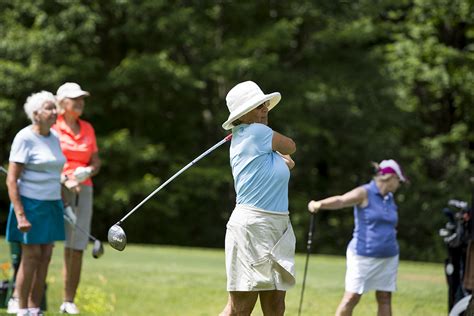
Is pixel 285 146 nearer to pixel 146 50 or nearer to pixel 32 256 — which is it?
pixel 32 256

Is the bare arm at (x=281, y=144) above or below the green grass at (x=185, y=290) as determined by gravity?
above

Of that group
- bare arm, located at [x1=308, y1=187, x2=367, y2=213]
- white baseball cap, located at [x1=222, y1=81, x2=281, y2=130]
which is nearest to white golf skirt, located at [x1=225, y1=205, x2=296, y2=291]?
white baseball cap, located at [x1=222, y1=81, x2=281, y2=130]

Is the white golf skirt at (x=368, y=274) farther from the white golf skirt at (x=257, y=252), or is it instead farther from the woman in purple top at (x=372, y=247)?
the white golf skirt at (x=257, y=252)

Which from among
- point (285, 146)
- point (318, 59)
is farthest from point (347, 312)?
point (318, 59)

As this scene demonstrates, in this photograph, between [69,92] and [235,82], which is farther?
[235,82]

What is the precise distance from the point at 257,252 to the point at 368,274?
242cm

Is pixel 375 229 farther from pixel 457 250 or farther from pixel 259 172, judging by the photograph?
pixel 259 172

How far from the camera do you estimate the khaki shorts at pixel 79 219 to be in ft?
30.0

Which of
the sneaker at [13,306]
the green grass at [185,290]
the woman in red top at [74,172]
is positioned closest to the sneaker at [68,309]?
the woman in red top at [74,172]

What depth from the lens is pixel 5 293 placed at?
964 centimetres

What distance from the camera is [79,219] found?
9203 mm

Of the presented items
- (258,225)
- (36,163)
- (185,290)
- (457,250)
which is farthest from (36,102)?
(185,290)

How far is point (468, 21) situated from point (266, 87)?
627 centimetres

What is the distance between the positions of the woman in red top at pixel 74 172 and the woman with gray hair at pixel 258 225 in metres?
3.03
